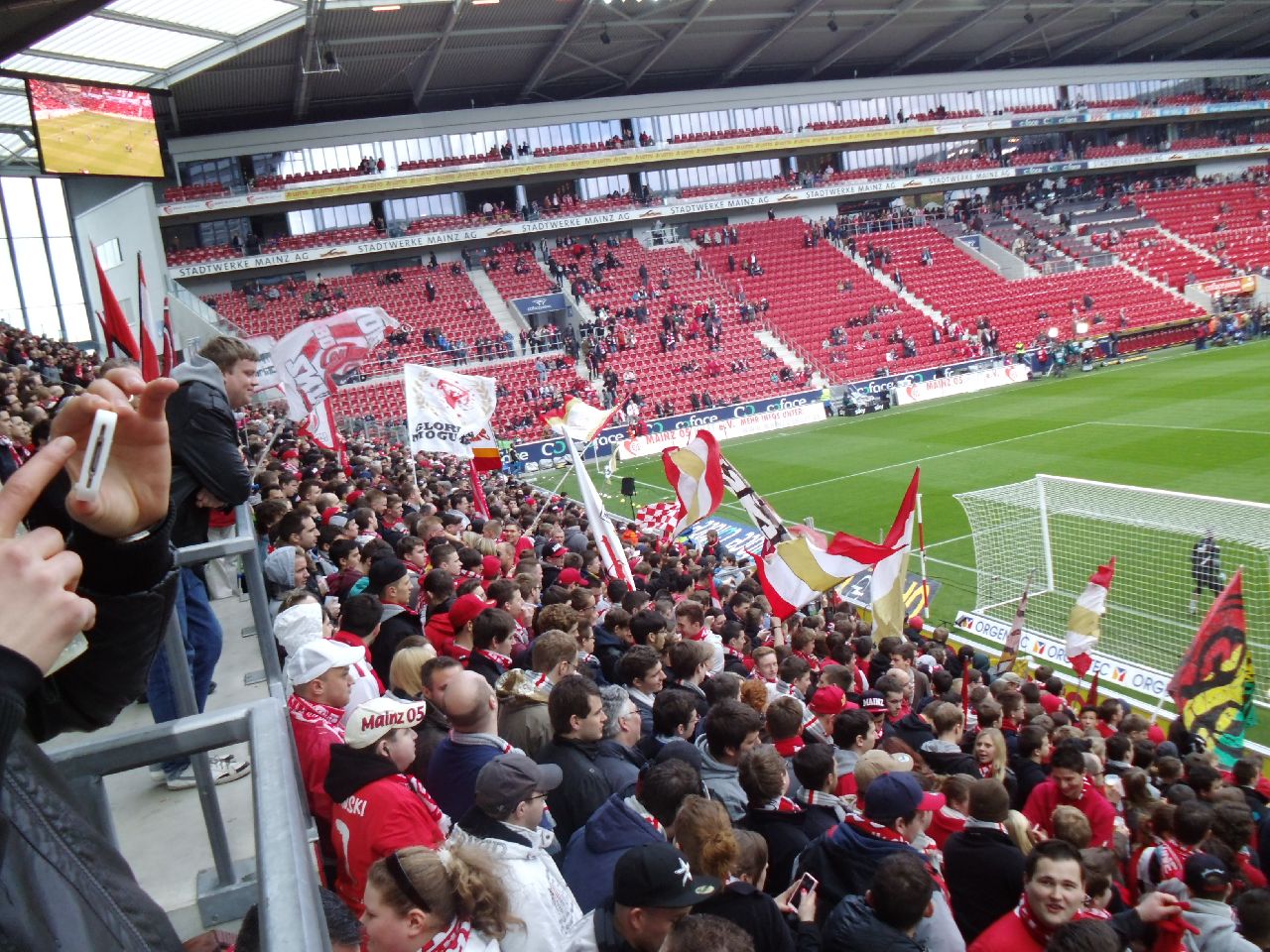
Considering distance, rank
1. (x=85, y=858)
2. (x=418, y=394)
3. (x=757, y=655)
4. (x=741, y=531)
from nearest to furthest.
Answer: (x=85, y=858) → (x=757, y=655) → (x=418, y=394) → (x=741, y=531)

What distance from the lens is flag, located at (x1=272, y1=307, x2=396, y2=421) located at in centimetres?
1294

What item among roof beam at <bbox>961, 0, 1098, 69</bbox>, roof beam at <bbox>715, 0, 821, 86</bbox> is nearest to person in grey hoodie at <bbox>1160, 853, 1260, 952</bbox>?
roof beam at <bbox>715, 0, 821, 86</bbox>

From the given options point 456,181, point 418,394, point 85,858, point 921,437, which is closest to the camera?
point 85,858

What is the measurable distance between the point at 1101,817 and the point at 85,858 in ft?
→ 18.6

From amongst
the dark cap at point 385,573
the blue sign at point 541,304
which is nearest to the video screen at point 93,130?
the blue sign at point 541,304

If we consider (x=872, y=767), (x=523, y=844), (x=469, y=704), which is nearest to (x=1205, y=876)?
(x=872, y=767)

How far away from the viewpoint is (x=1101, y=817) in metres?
5.57

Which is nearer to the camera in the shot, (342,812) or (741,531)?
(342,812)

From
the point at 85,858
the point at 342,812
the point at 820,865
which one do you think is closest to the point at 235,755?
the point at 342,812

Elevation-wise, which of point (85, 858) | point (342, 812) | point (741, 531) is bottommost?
point (741, 531)

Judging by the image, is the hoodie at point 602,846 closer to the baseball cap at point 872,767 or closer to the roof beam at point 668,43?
the baseball cap at point 872,767

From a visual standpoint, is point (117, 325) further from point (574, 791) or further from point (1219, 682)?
point (1219, 682)

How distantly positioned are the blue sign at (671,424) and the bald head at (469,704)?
27.3 metres

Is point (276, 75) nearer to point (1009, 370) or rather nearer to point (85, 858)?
point (1009, 370)
